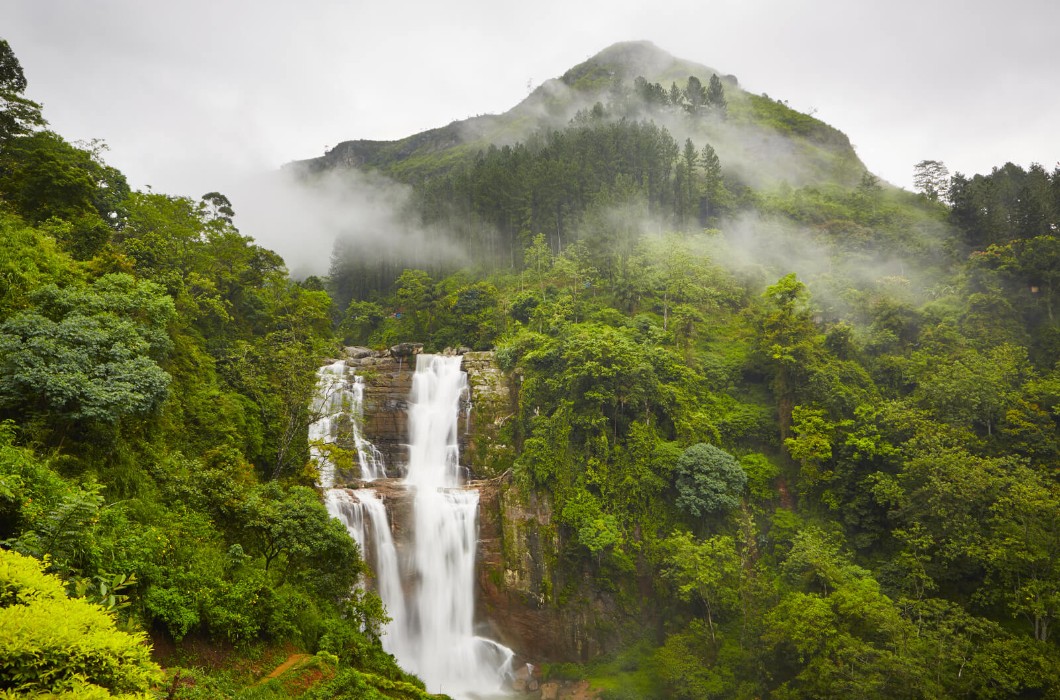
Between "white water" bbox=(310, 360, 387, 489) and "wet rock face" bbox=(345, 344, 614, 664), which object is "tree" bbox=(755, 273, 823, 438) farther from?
"white water" bbox=(310, 360, 387, 489)

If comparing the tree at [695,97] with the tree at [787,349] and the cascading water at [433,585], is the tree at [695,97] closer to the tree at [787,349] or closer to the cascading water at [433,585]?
the tree at [787,349]

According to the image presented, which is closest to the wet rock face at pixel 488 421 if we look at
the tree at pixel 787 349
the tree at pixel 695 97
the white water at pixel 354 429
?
the white water at pixel 354 429

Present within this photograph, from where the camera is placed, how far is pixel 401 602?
1062 inches

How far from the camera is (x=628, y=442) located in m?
30.8

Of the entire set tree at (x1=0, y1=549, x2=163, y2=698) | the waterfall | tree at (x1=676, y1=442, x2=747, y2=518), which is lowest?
the waterfall

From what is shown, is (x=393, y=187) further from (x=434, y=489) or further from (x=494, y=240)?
(x=434, y=489)

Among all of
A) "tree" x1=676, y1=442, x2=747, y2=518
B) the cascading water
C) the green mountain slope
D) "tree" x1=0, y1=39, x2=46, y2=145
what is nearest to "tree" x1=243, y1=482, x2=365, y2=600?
the cascading water

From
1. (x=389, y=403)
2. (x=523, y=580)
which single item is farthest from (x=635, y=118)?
(x=523, y=580)

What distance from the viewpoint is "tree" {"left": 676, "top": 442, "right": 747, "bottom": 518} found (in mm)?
28016

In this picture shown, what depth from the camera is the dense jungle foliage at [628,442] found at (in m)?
13.5

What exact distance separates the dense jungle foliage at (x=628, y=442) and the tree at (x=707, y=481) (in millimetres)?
151

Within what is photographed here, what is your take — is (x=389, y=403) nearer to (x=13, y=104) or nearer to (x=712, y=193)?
(x=13, y=104)

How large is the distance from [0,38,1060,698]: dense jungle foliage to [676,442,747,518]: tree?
0.50 feet

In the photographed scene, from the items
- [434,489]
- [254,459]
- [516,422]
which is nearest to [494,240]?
[516,422]
